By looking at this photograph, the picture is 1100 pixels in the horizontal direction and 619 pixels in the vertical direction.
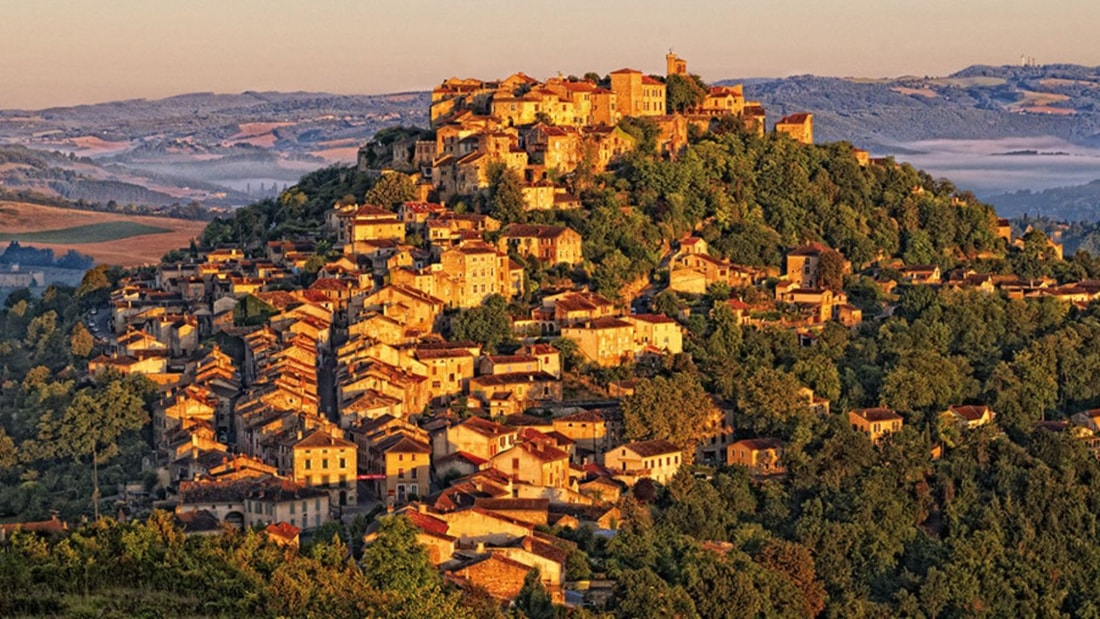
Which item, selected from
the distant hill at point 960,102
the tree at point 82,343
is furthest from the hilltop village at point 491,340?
the distant hill at point 960,102

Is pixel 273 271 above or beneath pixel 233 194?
above

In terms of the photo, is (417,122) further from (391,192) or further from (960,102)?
(391,192)

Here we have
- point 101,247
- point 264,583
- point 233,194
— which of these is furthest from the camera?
point 233,194

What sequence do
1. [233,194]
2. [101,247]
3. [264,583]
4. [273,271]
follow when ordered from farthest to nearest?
[233,194], [101,247], [273,271], [264,583]

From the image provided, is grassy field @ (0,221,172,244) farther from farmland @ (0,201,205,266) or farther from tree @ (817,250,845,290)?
tree @ (817,250,845,290)

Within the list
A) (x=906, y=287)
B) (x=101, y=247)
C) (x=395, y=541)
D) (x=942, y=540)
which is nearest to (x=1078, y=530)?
(x=942, y=540)

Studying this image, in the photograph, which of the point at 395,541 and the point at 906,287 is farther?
the point at 906,287

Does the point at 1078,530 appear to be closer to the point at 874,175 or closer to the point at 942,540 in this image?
the point at 942,540
